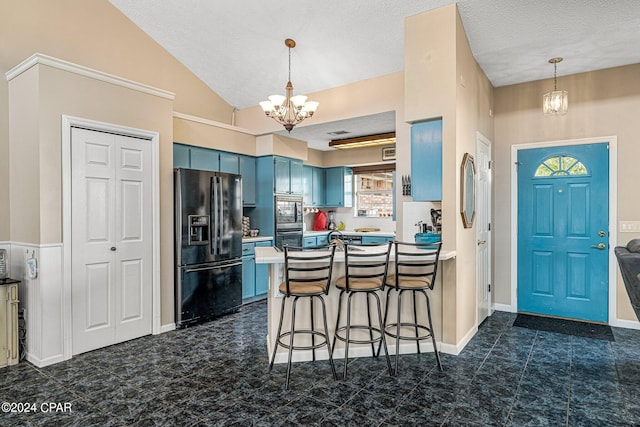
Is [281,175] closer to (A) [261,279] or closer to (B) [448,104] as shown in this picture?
(A) [261,279]

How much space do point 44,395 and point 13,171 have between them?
215 centimetres

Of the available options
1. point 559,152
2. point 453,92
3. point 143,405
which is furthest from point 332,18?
point 143,405

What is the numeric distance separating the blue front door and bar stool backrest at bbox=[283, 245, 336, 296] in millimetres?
2969

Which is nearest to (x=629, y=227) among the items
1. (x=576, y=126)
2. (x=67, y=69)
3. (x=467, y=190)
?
(x=576, y=126)

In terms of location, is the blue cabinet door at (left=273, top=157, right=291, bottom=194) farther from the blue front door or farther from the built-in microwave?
the blue front door

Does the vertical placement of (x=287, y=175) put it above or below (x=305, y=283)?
above

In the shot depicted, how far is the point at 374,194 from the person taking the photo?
757 centimetres

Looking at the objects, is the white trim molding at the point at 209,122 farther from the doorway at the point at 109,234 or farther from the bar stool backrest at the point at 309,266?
the bar stool backrest at the point at 309,266

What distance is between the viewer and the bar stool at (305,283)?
114 inches

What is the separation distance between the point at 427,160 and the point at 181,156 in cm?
319

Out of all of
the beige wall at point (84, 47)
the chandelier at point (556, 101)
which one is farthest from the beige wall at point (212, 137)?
the chandelier at point (556, 101)

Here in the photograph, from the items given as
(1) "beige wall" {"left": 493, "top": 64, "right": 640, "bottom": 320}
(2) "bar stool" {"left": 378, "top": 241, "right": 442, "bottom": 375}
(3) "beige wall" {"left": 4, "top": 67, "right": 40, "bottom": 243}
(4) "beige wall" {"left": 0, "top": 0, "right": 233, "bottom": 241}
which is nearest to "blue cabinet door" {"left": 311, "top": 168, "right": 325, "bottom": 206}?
(4) "beige wall" {"left": 0, "top": 0, "right": 233, "bottom": 241}

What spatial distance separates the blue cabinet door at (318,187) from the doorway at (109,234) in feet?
12.4

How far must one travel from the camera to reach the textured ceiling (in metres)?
3.36
